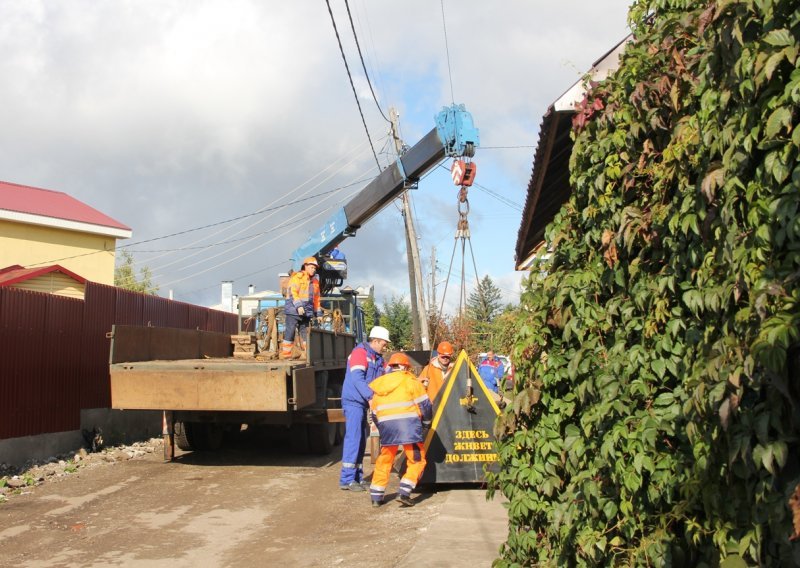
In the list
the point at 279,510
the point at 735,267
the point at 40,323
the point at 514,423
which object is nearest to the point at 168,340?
the point at 40,323

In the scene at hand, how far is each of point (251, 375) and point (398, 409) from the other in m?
2.12

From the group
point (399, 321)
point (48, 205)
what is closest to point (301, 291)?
point (48, 205)

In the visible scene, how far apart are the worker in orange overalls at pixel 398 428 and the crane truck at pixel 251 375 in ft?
5.11

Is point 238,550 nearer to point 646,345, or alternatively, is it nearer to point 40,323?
point 646,345

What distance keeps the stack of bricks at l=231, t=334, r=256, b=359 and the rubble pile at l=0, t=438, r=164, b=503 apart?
203 centimetres

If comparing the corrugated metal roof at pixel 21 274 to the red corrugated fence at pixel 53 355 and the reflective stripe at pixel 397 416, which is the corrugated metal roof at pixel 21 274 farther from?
the reflective stripe at pixel 397 416

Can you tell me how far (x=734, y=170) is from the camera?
2.59 meters

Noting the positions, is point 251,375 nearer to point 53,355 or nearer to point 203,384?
point 203,384

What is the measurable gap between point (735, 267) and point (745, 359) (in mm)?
322

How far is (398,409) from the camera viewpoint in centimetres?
831

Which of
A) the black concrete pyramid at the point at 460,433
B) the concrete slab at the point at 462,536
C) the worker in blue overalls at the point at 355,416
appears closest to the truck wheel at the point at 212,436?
the worker in blue overalls at the point at 355,416

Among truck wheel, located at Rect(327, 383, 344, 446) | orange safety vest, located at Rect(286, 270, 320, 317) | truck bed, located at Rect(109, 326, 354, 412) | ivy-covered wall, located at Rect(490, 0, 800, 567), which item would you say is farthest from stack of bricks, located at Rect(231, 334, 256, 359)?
ivy-covered wall, located at Rect(490, 0, 800, 567)

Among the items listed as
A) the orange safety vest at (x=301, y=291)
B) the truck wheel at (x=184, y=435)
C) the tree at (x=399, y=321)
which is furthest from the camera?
the tree at (x=399, y=321)

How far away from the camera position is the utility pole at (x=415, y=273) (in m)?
24.3
